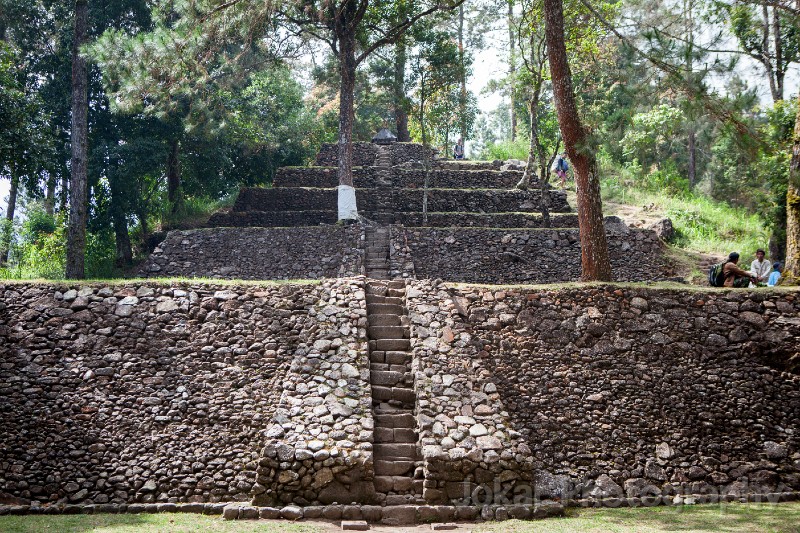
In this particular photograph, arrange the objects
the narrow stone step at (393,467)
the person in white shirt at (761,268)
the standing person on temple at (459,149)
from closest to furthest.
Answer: the narrow stone step at (393,467) → the person in white shirt at (761,268) → the standing person on temple at (459,149)

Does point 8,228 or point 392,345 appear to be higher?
point 8,228

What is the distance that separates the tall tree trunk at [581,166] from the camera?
1266 centimetres

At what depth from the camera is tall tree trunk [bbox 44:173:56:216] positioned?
67.4 feet

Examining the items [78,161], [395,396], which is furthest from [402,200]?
[395,396]

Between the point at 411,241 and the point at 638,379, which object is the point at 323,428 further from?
the point at 411,241

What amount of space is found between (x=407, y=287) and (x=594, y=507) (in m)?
4.30

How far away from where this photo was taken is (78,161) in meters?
17.2

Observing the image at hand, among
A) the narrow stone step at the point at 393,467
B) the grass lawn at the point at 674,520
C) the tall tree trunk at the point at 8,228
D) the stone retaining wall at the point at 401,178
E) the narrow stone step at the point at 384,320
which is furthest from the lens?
the stone retaining wall at the point at 401,178

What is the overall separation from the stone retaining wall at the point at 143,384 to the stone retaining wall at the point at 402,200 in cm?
1054

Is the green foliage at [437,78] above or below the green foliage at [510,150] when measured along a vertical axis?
above

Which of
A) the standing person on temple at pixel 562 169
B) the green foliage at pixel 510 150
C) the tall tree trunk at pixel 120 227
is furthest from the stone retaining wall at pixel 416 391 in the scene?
the green foliage at pixel 510 150

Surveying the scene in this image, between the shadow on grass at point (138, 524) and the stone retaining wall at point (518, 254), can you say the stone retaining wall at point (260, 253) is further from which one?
the shadow on grass at point (138, 524)

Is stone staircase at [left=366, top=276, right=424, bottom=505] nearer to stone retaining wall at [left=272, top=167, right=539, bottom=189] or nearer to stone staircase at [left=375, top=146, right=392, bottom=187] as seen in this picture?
→ stone retaining wall at [left=272, top=167, right=539, bottom=189]

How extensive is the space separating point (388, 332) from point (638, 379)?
3.57 meters
